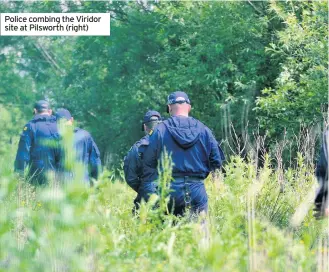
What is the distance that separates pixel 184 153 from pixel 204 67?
17.4 meters

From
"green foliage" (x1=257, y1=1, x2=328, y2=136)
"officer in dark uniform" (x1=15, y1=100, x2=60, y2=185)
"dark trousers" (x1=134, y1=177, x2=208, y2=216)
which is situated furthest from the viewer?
"green foliage" (x1=257, y1=1, x2=328, y2=136)

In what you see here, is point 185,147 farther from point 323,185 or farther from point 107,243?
point 107,243

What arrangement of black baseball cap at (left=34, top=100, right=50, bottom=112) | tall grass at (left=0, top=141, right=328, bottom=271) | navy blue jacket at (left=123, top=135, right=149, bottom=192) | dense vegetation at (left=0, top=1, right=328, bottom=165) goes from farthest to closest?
dense vegetation at (left=0, top=1, right=328, bottom=165), black baseball cap at (left=34, top=100, right=50, bottom=112), navy blue jacket at (left=123, top=135, right=149, bottom=192), tall grass at (left=0, top=141, right=328, bottom=271)

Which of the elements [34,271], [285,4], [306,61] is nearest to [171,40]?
[285,4]

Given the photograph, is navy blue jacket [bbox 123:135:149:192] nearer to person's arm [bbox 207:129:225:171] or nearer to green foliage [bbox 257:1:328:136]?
person's arm [bbox 207:129:225:171]

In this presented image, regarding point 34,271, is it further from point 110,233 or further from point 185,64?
point 185,64

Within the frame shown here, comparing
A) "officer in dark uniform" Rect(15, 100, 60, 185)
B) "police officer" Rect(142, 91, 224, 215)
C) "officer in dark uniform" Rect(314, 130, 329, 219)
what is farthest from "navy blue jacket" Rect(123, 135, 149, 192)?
"officer in dark uniform" Rect(314, 130, 329, 219)

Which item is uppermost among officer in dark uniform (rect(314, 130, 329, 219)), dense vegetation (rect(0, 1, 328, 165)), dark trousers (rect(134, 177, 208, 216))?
dense vegetation (rect(0, 1, 328, 165))

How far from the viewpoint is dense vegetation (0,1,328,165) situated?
65.1 feet

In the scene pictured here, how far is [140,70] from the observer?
104 ft

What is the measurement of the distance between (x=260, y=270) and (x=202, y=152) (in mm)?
3518

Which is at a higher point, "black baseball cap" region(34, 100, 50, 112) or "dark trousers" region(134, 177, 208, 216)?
"black baseball cap" region(34, 100, 50, 112)

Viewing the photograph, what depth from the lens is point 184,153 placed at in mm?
8656

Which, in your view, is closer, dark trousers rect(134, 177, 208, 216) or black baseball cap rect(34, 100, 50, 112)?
dark trousers rect(134, 177, 208, 216)
